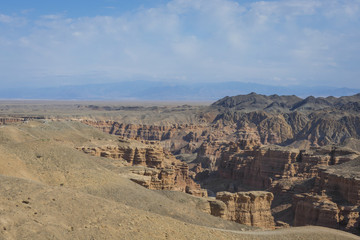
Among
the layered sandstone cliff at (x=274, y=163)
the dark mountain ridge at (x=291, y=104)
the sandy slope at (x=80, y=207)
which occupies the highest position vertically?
the dark mountain ridge at (x=291, y=104)

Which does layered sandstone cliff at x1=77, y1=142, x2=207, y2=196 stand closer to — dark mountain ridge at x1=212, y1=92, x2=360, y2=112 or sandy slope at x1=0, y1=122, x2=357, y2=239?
sandy slope at x1=0, y1=122, x2=357, y2=239

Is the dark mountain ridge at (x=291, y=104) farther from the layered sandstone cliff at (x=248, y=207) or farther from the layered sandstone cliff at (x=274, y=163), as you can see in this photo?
the layered sandstone cliff at (x=248, y=207)

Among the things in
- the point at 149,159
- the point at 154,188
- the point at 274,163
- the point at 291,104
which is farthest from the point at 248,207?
the point at 291,104

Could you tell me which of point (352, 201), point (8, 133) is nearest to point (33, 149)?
point (8, 133)

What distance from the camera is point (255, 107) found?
7352 inches

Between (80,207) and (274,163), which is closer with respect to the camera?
(80,207)

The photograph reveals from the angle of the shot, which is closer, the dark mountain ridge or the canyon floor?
the canyon floor

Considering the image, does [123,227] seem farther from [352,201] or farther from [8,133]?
[352,201]

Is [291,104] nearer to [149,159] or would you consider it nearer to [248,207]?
[149,159]

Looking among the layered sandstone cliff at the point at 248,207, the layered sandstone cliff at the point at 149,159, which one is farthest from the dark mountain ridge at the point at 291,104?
the layered sandstone cliff at the point at 248,207

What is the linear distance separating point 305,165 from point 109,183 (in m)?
43.8

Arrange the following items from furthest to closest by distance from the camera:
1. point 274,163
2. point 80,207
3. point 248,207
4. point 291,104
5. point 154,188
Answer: point 291,104 < point 274,163 < point 154,188 < point 248,207 < point 80,207

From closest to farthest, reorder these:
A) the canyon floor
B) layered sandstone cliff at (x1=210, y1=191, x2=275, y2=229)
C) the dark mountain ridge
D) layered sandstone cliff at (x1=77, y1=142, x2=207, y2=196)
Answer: the canyon floor → layered sandstone cliff at (x1=210, y1=191, x2=275, y2=229) → layered sandstone cliff at (x1=77, y1=142, x2=207, y2=196) → the dark mountain ridge

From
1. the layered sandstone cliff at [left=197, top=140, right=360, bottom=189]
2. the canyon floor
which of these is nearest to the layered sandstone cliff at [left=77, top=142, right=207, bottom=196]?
the canyon floor
